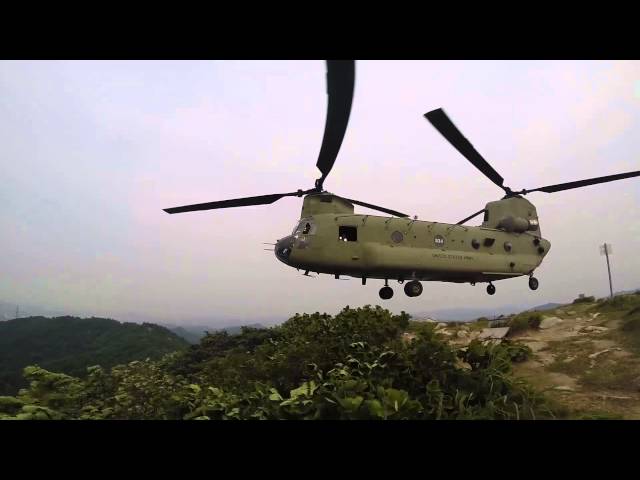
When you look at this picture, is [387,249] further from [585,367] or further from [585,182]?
[585,182]

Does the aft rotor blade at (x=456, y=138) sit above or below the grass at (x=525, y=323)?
above

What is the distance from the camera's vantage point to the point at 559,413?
648 centimetres

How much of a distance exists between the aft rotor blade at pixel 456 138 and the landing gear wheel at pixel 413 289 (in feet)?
14.2

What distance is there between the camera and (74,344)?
3562 centimetres

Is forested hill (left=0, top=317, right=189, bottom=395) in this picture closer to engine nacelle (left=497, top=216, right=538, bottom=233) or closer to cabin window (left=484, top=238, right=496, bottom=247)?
cabin window (left=484, top=238, right=496, bottom=247)

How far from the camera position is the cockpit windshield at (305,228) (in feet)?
33.8

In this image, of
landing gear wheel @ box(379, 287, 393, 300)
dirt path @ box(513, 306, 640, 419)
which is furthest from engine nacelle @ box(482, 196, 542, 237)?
landing gear wheel @ box(379, 287, 393, 300)

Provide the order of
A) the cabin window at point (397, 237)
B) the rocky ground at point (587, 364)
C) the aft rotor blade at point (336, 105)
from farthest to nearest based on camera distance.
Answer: the cabin window at point (397, 237) → the rocky ground at point (587, 364) → the aft rotor blade at point (336, 105)

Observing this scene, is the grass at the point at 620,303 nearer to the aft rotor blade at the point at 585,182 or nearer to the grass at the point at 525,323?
the grass at the point at 525,323

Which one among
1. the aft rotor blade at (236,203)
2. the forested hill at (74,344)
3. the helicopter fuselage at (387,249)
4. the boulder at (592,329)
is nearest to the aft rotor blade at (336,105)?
the aft rotor blade at (236,203)

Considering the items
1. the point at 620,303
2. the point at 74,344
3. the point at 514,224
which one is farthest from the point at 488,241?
the point at 74,344
